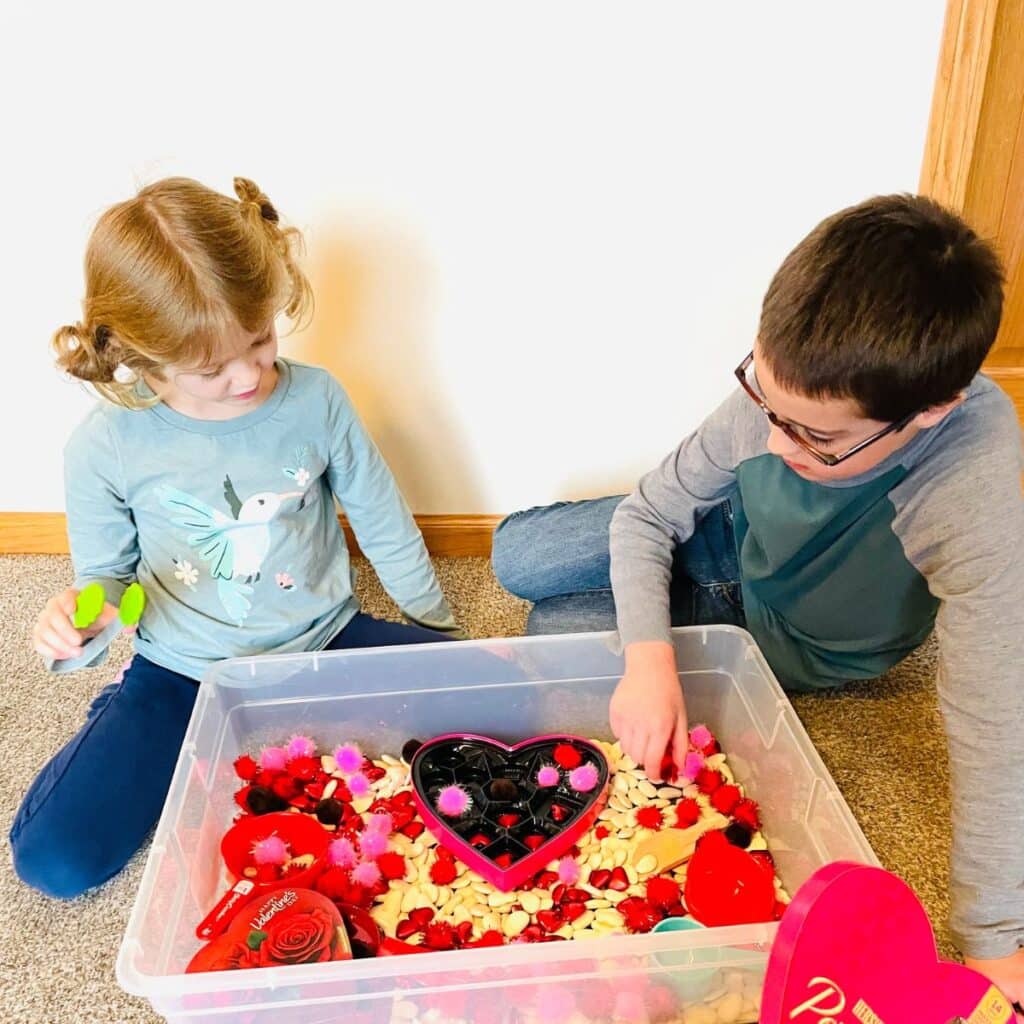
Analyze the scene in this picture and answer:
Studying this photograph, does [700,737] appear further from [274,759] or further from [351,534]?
[351,534]

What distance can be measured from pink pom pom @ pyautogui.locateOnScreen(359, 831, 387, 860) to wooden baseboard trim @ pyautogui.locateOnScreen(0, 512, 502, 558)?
1.63 ft

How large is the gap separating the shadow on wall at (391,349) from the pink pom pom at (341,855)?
511 millimetres

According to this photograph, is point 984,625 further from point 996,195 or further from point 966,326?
point 996,195

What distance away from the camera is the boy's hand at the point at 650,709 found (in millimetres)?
733

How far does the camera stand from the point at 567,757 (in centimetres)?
81

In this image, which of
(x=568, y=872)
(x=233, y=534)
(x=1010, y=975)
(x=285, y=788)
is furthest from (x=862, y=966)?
(x=233, y=534)

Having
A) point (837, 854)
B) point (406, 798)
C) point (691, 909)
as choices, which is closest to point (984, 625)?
point (837, 854)

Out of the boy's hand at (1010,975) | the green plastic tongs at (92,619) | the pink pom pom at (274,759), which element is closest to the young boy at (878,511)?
the boy's hand at (1010,975)

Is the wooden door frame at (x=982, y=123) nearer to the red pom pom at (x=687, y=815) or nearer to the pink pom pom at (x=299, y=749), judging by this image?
the red pom pom at (x=687, y=815)

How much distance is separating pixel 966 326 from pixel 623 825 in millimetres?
484

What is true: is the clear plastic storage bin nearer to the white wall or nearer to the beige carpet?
the beige carpet

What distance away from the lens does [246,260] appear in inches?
28.1

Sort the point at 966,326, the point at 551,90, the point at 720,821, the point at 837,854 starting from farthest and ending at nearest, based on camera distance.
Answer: the point at 551,90, the point at 720,821, the point at 837,854, the point at 966,326

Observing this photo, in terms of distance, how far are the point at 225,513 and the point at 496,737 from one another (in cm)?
33
